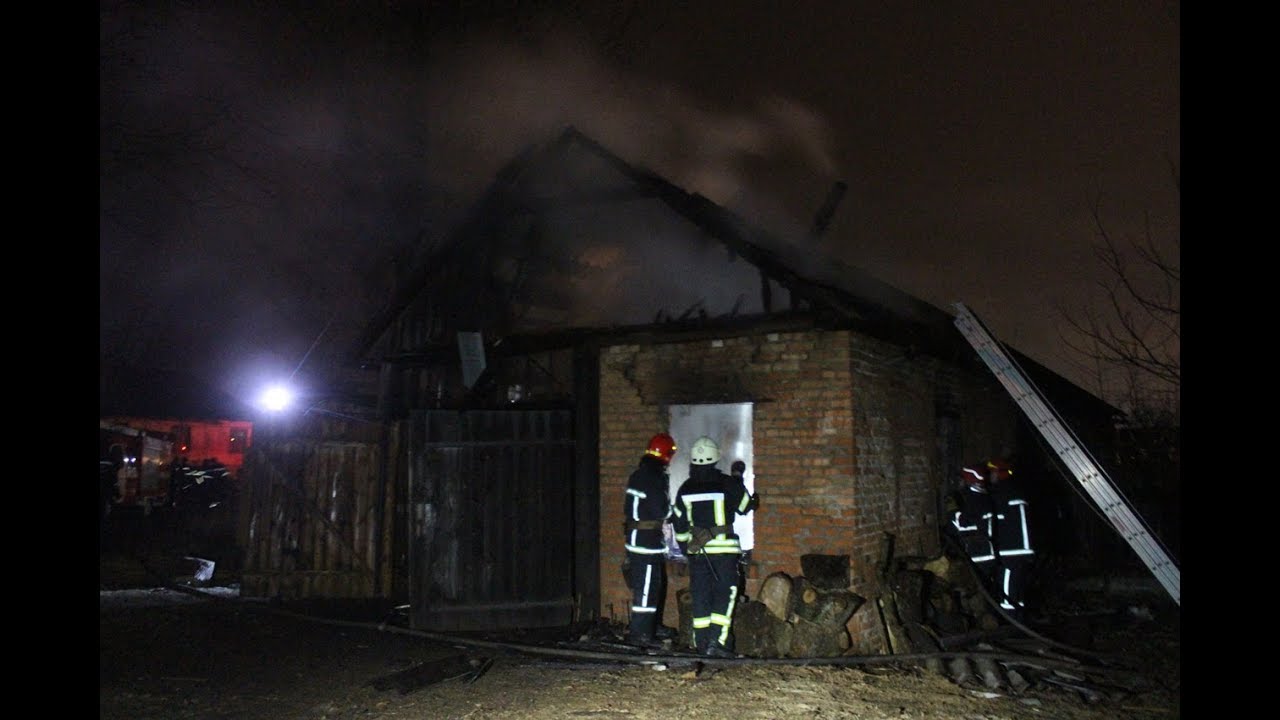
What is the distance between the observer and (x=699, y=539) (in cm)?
720

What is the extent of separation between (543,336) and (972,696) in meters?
5.44

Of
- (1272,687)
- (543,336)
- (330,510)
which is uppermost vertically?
(543,336)

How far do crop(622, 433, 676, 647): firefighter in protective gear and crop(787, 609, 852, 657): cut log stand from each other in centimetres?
129

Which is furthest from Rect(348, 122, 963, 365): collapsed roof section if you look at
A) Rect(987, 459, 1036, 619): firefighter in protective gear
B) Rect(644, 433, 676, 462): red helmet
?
Rect(987, 459, 1036, 619): firefighter in protective gear

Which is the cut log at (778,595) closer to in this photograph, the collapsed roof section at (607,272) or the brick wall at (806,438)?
the brick wall at (806,438)

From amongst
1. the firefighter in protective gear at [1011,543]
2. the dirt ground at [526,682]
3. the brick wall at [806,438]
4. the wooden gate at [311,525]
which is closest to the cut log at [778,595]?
the brick wall at [806,438]

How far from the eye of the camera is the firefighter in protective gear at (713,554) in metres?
7.08

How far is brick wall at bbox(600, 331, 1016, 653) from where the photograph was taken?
729 cm

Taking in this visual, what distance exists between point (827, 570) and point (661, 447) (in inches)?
74.3

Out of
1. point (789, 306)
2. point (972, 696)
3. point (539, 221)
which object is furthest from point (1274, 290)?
point (539, 221)

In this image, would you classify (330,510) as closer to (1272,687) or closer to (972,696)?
(972,696)

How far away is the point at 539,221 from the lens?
966cm

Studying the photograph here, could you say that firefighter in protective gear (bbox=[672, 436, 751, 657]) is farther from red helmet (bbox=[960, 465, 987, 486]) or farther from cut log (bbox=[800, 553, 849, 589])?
red helmet (bbox=[960, 465, 987, 486])

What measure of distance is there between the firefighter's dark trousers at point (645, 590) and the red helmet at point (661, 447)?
36.4 inches
